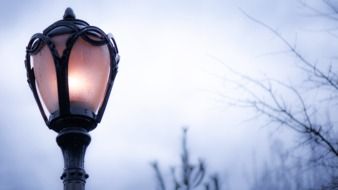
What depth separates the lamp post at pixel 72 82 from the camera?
232 cm

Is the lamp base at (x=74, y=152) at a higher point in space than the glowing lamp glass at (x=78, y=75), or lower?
lower

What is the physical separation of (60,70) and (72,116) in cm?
20

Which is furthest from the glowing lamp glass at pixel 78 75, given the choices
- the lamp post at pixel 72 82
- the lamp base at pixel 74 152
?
the lamp base at pixel 74 152

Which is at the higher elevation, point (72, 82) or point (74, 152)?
point (72, 82)

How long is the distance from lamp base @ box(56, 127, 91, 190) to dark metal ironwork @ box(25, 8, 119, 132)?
0.04 meters

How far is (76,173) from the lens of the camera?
2312 millimetres

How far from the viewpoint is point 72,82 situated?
91.7 inches

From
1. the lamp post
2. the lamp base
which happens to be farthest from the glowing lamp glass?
the lamp base

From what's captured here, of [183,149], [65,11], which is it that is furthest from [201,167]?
[65,11]

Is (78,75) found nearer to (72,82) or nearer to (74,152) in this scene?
(72,82)

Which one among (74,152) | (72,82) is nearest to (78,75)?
(72,82)

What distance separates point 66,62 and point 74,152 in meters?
0.39

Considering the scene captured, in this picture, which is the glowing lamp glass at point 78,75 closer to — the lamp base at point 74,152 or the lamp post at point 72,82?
the lamp post at point 72,82

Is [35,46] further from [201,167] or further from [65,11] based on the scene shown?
[201,167]
